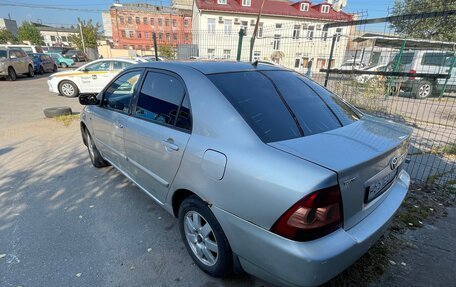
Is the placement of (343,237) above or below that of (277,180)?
below

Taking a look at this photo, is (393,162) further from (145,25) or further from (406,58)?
(145,25)

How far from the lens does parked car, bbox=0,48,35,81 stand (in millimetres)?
14484

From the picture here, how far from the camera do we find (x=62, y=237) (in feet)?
8.52

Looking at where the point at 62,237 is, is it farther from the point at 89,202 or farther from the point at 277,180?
the point at 277,180

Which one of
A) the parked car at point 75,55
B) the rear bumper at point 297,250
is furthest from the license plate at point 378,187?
the parked car at point 75,55

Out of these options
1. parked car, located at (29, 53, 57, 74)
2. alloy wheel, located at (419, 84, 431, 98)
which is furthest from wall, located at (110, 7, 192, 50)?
alloy wheel, located at (419, 84, 431, 98)

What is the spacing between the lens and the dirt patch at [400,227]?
6.91ft

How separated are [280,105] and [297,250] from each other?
1081 millimetres

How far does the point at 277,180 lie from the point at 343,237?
1.75 ft

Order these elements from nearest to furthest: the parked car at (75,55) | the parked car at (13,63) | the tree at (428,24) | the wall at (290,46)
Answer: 1. the wall at (290,46)
2. the tree at (428,24)
3. the parked car at (13,63)
4. the parked car at (75,55)

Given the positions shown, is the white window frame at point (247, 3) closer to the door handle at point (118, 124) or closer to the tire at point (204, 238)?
the door handle at point (118, 124)

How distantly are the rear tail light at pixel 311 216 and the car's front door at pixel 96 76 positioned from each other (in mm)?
10426

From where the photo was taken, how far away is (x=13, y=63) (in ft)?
49.6

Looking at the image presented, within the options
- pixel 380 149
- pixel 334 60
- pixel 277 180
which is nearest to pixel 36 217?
pixel 277 180
